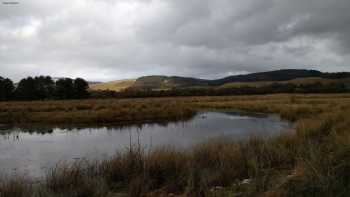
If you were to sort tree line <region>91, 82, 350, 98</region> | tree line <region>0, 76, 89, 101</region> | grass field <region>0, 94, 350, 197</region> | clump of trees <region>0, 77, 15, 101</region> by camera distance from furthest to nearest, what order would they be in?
1. tree line <region>91, 82, 350, 98</region>
2. tree line <region>0, 76, 89, 101</region>
3. clump of trees <region>0, 77, 15, 101</region>
4. grass field <region>0, 94, 350, 197</region>

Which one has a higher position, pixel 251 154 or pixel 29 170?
pixel 251 154

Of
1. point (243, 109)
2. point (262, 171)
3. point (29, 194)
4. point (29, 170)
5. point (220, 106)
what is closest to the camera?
point (29, 194)

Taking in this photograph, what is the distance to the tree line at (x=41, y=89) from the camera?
2335 inches

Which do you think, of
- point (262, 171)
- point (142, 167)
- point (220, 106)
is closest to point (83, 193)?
point (142, 167)

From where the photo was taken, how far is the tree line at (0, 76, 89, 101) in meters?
59.3

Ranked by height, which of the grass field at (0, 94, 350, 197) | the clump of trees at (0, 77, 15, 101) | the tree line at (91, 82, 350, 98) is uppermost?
the clump of trees at (0, 77, 15, 101)

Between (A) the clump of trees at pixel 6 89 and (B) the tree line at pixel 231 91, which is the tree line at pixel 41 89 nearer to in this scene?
(A) the clump of trees at pixel 6 89

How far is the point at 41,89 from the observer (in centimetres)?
6275

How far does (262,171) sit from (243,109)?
104ft

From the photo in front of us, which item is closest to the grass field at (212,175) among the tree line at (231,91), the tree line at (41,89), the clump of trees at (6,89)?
the clump of trees at (6,89)

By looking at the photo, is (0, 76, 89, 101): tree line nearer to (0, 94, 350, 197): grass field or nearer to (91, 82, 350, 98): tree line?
(91, 82, 350, 98): tree line

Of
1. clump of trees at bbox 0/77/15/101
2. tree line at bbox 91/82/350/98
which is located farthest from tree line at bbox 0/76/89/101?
tree line at bbox 91/82/350/98

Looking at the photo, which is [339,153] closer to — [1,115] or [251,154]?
[251,154]

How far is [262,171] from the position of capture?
6164mm
